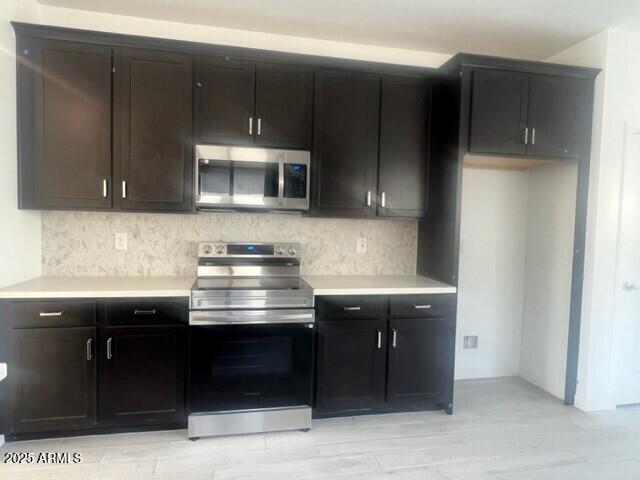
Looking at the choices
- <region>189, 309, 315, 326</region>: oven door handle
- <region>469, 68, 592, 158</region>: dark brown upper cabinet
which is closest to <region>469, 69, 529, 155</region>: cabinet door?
<region>469, 68, 592, 158</region>: dark brown upper cabinet

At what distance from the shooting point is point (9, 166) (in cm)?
235

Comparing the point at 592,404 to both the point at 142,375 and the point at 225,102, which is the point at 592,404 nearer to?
the point at 142,375

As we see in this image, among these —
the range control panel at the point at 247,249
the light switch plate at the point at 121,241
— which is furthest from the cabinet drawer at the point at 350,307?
the light switch plate at the point at 121,241

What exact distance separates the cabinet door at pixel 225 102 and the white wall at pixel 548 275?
7.99ft

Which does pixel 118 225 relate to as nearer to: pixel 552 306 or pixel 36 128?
pixel 36 128

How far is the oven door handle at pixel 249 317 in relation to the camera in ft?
7.73

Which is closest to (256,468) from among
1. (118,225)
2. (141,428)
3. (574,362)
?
(141,428)

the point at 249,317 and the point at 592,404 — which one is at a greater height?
the point at 249,317

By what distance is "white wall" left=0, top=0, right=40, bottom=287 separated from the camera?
89.9 inches

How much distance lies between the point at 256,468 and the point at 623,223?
119 inches

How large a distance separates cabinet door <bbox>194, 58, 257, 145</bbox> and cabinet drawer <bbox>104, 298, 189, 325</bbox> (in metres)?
1.09

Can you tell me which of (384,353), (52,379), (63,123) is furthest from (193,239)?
(384,353)

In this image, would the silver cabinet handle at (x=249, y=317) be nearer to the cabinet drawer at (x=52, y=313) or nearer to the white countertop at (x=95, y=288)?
the white countertop at (x=95, y=288)

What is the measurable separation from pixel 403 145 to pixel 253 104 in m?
1.13
